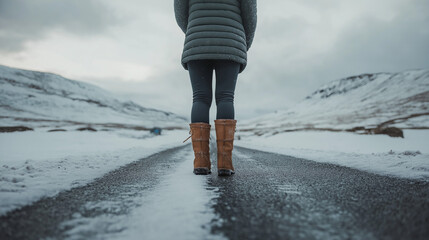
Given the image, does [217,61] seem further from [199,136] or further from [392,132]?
[392,132]

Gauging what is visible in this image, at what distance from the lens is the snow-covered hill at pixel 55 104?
275 feet

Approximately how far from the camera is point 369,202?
1316mm

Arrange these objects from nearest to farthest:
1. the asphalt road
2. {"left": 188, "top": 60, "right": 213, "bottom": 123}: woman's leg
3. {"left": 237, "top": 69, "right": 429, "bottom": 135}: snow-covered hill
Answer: the asphalt road, {"left": 188, "top": 60, "right": 213, "bottom": 123}: woman's leg, {"left": 237, "top": 69, "right": 429, "bottom": 135}: snow-covered hill

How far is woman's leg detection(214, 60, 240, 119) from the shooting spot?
2.59 m

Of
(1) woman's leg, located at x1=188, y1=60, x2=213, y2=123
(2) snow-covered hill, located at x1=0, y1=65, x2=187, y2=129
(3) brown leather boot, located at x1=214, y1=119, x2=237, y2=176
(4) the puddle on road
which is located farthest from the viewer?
(2) snow-covered hill, located at x1=0, y1=65, x2=187, y2=129

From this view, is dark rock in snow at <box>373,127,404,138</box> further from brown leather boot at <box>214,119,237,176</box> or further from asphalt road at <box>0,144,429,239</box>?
→ brown leather boot at <box>214,119,237,176</box>

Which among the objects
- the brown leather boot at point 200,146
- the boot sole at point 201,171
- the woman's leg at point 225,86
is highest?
the woman's leg at point 225,86

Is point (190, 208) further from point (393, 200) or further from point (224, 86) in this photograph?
point (224, 86)

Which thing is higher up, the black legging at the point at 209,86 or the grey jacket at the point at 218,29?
the grey jacket at the point at 218,29

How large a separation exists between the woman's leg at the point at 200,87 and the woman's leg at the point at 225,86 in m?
0.13

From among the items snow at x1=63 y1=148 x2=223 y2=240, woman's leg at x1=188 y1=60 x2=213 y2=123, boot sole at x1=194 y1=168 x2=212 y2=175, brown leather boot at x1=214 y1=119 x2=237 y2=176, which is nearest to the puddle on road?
snow at x1=63 y1=148 x2=223 y2=240

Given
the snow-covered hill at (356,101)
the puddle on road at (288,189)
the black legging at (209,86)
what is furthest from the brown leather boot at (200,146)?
the snow-covered hill at (356,101)

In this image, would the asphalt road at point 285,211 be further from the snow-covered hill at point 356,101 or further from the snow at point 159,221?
the snow-covered hill at point 356,101

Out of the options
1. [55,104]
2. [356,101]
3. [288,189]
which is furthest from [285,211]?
[356,101]
